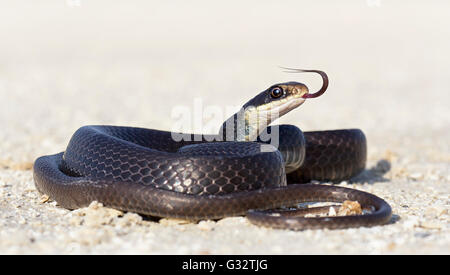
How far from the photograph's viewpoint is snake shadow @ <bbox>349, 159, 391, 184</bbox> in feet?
35.9

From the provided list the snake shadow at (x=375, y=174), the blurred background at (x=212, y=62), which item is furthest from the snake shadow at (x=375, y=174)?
the blurred background at (x=212, y=62)

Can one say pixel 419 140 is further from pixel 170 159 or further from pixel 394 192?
pixel 170 159

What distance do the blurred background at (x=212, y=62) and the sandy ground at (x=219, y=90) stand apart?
95mm

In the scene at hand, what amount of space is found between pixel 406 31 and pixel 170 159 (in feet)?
130

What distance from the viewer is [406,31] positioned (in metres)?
43.5

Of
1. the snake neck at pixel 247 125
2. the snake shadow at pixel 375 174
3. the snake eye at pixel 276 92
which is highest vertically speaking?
the snake eye at pixel 276 92

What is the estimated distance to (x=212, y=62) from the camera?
31.1 metres

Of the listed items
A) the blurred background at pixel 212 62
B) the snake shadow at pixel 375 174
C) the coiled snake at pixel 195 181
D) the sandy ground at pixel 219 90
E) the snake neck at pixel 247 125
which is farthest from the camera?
the blurred background at pixel 212 62

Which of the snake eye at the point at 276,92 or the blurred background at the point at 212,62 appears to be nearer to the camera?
the snake eye at the point at 276,92

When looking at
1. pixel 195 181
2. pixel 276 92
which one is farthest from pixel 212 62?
pixel 195 181

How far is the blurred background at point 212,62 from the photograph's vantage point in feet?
57.9

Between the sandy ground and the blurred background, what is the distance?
0.10 meters

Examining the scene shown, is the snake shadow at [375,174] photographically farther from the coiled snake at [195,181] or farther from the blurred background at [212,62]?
the coiled snake at [195,181]
